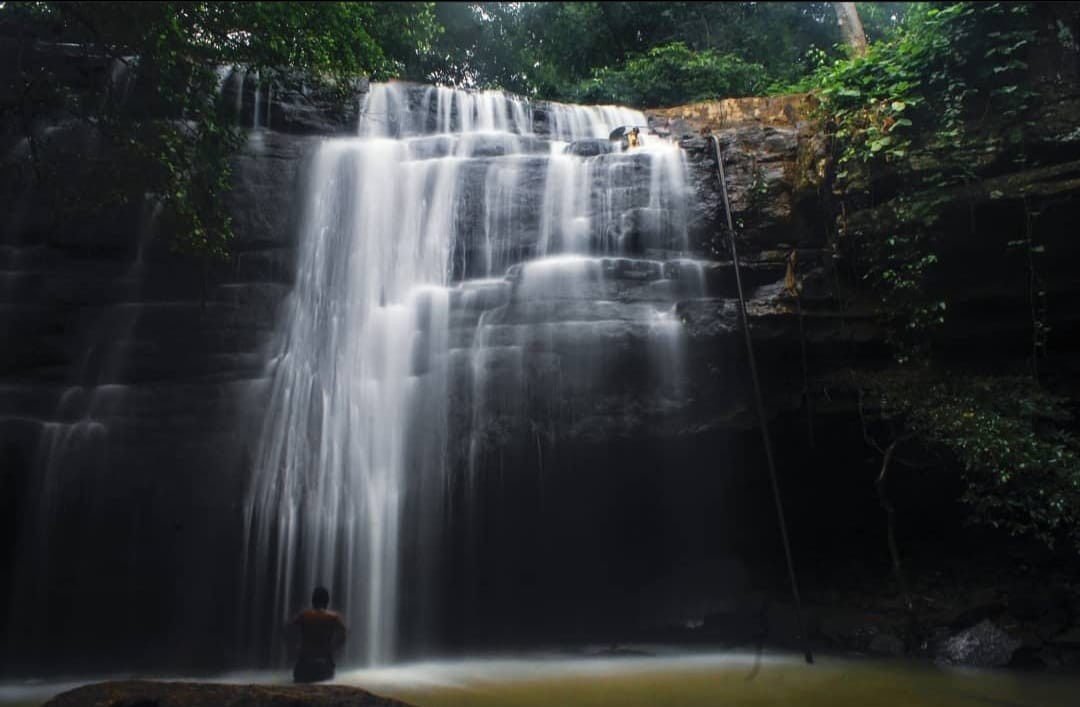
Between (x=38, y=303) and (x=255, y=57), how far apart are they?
12.6 ft

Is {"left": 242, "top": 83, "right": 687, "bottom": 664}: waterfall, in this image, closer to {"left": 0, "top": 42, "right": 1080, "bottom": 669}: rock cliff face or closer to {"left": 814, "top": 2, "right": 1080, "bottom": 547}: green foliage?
{"left": 0, "top": 42, "right": 1080, "bottom": 669}: rock cliff face

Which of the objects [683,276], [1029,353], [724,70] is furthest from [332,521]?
[724,70]

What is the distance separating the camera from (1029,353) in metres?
8.81

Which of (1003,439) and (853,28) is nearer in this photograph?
(1003,439)

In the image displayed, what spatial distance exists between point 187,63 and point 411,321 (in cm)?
343

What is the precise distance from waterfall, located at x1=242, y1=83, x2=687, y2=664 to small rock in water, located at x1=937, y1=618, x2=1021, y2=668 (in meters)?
4.09

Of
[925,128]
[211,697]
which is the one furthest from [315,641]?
[925,128]

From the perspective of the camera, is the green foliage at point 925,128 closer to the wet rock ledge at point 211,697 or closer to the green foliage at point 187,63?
the green foliage at point 187,63

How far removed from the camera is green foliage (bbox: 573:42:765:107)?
13.0 metres

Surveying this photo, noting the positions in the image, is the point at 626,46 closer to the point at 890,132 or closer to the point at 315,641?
the point at 890,132

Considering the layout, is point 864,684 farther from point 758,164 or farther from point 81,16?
point 81,16

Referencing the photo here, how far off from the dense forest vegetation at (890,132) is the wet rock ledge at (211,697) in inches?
203

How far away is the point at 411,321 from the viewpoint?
8773 millimetres

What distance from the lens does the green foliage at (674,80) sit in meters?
13.0
